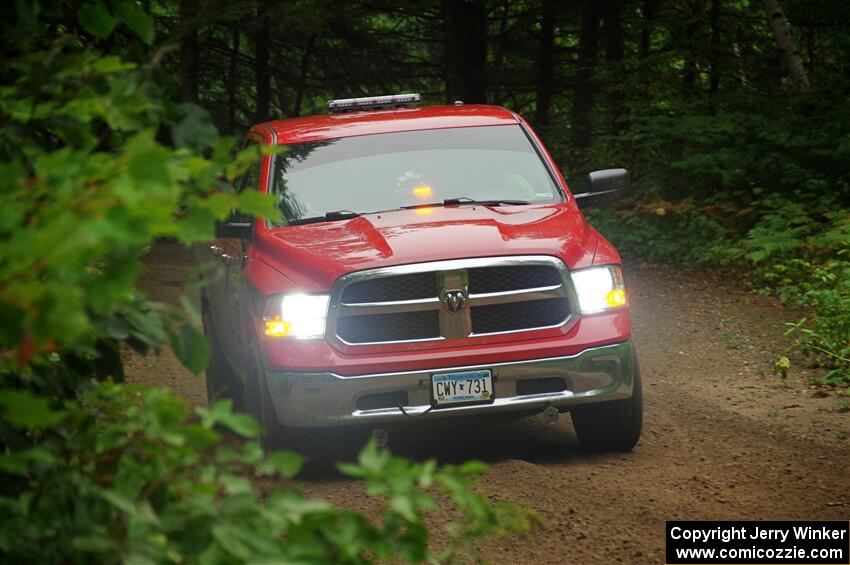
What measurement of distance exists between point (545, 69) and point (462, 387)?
66.3 ft

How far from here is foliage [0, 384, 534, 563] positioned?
2.31 m

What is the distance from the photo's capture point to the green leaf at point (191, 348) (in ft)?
9.48

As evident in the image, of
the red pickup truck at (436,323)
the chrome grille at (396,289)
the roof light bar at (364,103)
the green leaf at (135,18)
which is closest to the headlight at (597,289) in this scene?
the red pickup truck at (436,323)

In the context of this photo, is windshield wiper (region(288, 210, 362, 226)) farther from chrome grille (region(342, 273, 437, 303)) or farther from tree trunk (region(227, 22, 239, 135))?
tree trunk (region(227, 22, 239, 135))

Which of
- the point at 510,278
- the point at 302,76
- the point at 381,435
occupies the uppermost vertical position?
the point at 302,76

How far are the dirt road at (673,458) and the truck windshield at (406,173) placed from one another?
1500 mm

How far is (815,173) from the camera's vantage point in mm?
15625

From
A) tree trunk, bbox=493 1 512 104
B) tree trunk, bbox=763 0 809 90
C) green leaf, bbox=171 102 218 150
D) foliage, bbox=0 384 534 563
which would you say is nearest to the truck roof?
green leaf, bbox=171 102 218 150

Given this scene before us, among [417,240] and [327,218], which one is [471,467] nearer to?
[417,240]

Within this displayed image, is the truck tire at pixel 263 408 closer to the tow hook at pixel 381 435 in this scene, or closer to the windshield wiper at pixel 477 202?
the tow hook at pixel 381 435

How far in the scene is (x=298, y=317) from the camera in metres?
6.86

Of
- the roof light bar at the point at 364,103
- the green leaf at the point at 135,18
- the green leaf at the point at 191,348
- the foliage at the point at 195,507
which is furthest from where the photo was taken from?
the roof light bar at the point at 364,103

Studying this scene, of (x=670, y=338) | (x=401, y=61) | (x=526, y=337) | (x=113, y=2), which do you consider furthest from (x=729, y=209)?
(x=113, y=2)

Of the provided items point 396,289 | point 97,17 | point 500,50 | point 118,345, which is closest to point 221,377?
point 396,289
